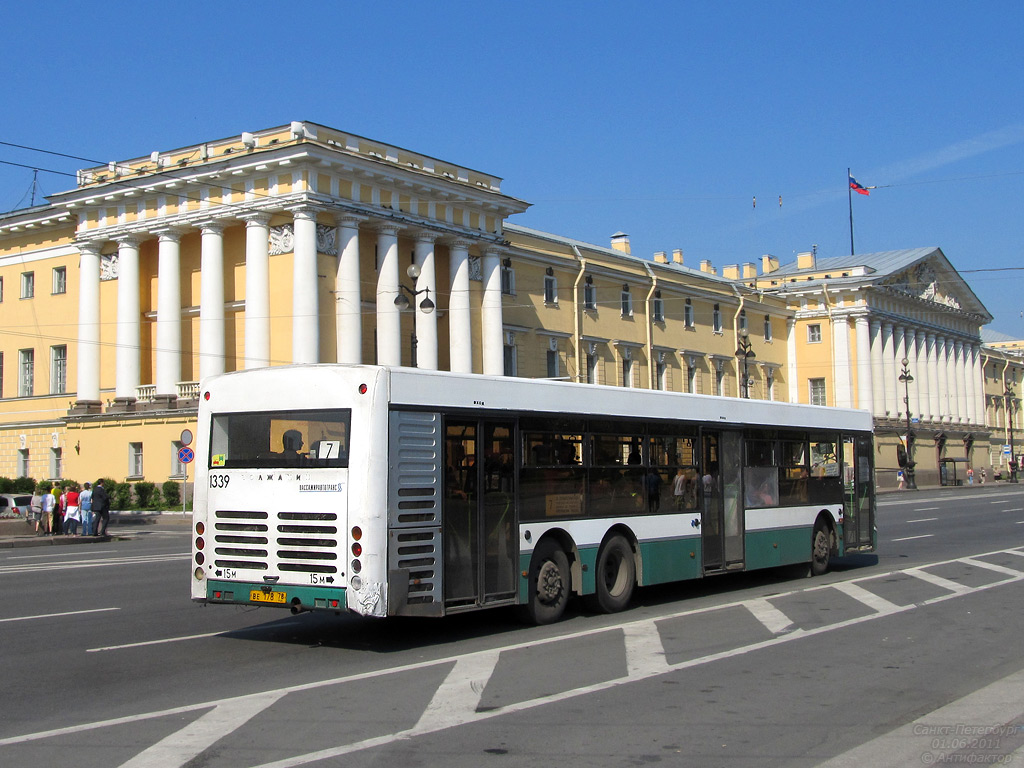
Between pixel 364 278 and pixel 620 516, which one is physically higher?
pixel 364 278

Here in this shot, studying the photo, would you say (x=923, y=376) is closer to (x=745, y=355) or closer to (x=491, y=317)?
(x=745, y=355)

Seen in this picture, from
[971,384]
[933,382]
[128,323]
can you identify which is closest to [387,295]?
[128,323]

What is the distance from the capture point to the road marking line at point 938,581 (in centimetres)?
1585

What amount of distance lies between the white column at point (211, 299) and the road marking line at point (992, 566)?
98.8 ft

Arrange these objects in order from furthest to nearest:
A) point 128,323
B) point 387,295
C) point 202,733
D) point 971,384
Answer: point 971,384 < point 128,323 < point 387,295 < point 202,733

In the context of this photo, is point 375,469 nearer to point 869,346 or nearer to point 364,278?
point 364,278

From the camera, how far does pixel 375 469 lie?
1033cm

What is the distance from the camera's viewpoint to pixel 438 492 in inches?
430

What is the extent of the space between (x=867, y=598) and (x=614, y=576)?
367cm

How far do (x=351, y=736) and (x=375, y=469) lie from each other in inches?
132

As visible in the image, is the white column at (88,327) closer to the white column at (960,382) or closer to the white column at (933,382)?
the white column at (933,382)

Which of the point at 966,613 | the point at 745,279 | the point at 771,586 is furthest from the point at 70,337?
the point at 745,279

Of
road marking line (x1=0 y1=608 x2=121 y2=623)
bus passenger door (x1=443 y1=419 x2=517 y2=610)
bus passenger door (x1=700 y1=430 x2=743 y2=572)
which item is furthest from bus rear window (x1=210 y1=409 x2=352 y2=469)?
bus passenger door (x1=700 y1=430 x2=743 y2=572)

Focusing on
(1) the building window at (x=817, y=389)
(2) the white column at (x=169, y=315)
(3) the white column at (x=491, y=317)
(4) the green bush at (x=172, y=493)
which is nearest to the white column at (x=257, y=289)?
(2) the white column at (x=169, y=315)
